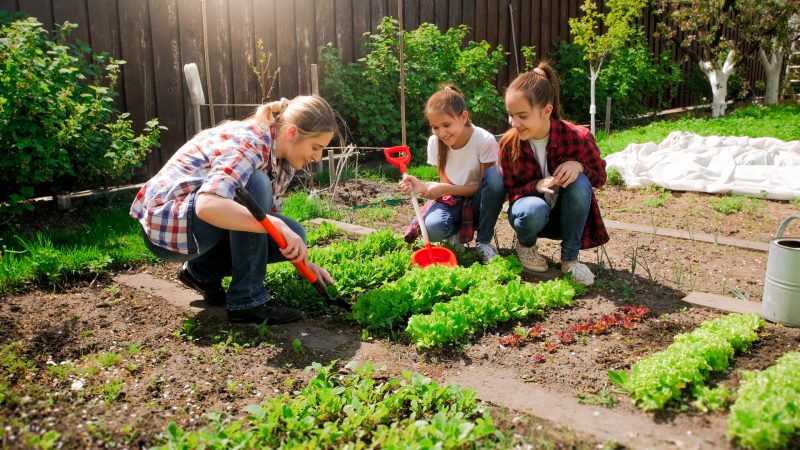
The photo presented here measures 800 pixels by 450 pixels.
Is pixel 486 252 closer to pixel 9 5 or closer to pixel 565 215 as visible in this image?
pixel 565 215

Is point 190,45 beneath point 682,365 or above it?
above

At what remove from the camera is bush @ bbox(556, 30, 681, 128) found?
35.2 feet

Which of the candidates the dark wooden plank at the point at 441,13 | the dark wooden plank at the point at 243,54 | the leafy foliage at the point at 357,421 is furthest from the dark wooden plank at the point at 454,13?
the leafy foliage at the point at 357,421

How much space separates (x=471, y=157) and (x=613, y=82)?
7519mm

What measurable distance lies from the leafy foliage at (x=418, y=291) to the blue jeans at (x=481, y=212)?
44 cm

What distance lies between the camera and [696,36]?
1281 cm

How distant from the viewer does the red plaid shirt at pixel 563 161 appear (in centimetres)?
375

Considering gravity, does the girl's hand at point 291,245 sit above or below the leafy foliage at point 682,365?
above

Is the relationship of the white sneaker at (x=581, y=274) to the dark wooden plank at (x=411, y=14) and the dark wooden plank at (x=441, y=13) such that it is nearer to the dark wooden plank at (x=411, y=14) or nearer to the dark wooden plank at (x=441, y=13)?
the dark wooden plank at (x=411, y=14)

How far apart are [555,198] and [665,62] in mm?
10229

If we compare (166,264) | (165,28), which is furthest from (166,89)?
(166,264)

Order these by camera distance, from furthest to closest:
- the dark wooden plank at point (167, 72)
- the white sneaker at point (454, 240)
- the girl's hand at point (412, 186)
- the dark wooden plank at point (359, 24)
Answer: the dark wooden plank at point (359, 24) < the dark wooden plank at point (167, 72) < the white sneaker at point (454, 240) < the girl's hand at point (412, 186)

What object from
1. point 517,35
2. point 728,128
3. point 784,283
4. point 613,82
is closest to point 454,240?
point 784,283

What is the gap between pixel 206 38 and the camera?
560 centimetres
